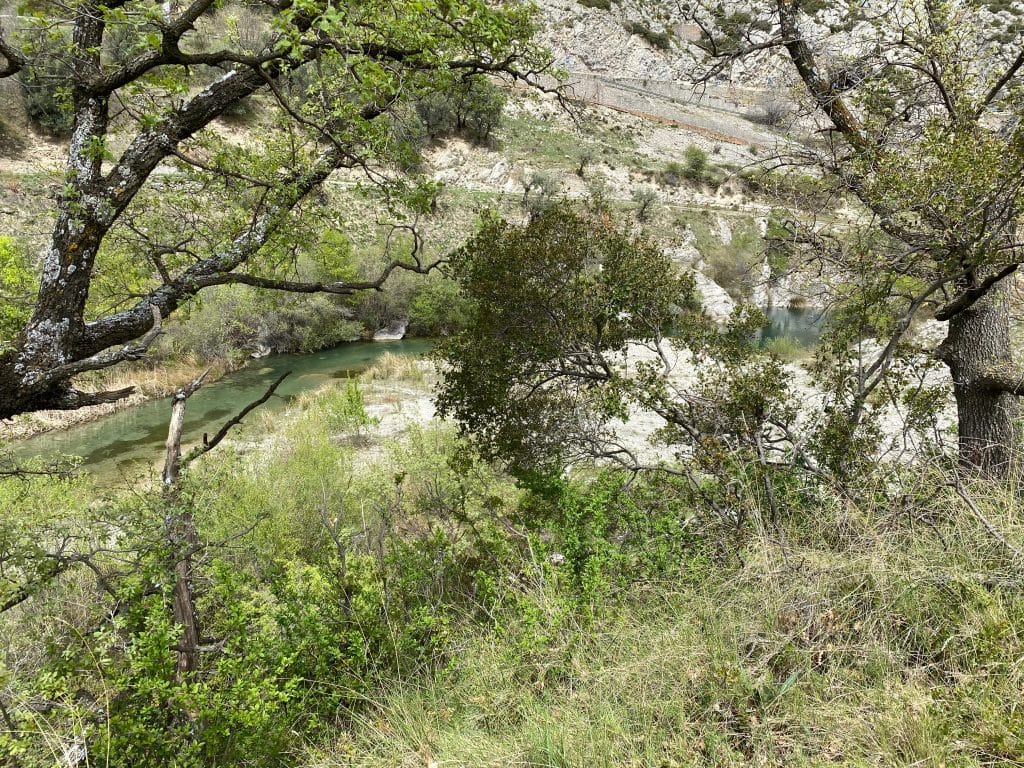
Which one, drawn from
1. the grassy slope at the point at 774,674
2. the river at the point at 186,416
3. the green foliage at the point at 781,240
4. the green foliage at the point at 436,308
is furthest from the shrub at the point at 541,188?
the grassy slope at the point at 774,674

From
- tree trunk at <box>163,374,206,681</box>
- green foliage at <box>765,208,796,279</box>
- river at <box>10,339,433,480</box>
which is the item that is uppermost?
green foliage at <box>765,208,796,279</box>

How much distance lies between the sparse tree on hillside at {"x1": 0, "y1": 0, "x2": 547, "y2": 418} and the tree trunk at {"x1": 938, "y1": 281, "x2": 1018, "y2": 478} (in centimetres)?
410

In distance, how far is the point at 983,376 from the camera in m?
4.01

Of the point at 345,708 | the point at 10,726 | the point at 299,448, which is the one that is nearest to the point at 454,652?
the point at 345,708

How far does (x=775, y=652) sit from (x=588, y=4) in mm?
88584

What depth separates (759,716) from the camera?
6.24 ft

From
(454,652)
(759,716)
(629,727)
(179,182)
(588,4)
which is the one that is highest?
(588,4)

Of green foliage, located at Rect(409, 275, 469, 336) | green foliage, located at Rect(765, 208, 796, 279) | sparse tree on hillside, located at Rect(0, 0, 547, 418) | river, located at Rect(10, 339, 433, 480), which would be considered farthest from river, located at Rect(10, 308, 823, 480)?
sparse tree on hillside, located at Rect(0, 0, 547, 418)

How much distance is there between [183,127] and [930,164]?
4448mm

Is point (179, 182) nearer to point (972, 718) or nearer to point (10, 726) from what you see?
point (10, 726)

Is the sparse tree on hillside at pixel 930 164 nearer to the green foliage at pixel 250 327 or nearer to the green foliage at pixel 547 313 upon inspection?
the green foliage at pixel 547 313

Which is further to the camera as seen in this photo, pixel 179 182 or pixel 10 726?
pixel 179 182

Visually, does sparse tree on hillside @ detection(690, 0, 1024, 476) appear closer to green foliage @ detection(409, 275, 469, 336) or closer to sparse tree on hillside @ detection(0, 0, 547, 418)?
sparse tree on hillside @ detection(0, 0, 547, 418)

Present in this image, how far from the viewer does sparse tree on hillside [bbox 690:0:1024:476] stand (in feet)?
9.55
